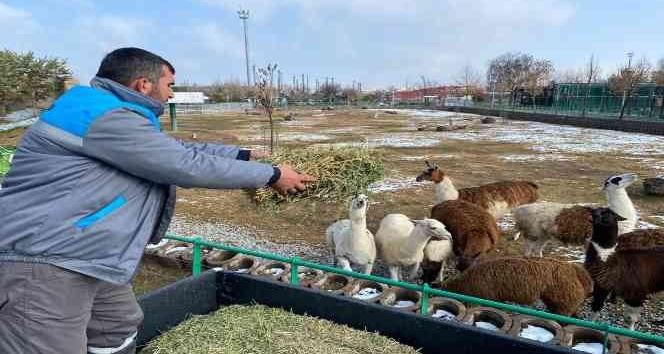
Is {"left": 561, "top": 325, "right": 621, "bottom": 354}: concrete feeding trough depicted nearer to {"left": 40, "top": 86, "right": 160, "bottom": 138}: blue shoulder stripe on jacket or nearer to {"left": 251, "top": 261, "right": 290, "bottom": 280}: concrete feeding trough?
{"left": 251, "top": 261, "right": 290, "bottom": 280}: concrete feeding trough

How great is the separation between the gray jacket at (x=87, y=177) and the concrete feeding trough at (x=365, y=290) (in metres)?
3.23

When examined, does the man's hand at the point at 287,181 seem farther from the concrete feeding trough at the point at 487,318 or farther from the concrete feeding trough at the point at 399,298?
the concrete feeding trough at the point at 399,298

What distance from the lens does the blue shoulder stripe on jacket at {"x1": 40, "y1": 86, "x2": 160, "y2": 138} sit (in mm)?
1787

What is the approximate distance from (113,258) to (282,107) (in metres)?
67.4

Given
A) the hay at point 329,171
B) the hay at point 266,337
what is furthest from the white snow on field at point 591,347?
the hay at point 329,171

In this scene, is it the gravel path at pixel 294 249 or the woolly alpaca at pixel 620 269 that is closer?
the woolly alpaca at pixel 620 269

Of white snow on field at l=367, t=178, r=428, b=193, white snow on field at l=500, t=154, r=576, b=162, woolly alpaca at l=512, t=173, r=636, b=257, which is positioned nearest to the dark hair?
woolly alpaca at l=512, t=173, r=636, b=257

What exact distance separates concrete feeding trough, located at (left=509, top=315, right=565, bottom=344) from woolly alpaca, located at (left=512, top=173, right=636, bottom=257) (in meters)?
2.74

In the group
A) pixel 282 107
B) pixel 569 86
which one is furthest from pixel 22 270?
pixel 282 107

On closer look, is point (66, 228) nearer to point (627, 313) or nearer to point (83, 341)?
point (83, 341)

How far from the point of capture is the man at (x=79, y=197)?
182 cm

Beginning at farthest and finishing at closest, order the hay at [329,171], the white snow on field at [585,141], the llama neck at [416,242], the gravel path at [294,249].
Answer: the white snow on field at [585,141]
the llama neck at [416,242]
the gravel path at [294,249]
the hay at [329,171]

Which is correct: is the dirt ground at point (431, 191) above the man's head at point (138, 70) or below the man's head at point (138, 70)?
below

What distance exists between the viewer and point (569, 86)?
41688 mm
